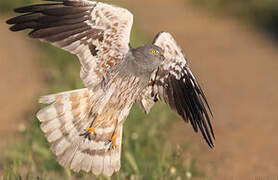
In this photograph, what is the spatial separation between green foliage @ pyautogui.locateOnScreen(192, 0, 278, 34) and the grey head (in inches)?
324

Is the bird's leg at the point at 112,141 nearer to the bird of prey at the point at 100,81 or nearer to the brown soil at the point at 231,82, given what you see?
the bird of prey at the point at 100,81

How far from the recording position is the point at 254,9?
454 inches

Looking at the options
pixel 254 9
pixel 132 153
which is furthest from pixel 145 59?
pixel 254 9

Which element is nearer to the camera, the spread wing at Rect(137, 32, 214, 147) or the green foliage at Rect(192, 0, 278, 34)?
the spread wing at Rect(137, 32, 214, 147)

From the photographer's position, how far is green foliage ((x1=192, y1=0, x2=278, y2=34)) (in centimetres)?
1098

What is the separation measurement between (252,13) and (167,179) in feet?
29.2

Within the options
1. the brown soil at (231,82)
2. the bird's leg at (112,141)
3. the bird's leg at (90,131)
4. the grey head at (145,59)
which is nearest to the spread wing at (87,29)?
the grey head at (145,59)

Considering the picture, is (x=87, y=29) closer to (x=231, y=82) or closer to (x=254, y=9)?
(x=231, y=82)

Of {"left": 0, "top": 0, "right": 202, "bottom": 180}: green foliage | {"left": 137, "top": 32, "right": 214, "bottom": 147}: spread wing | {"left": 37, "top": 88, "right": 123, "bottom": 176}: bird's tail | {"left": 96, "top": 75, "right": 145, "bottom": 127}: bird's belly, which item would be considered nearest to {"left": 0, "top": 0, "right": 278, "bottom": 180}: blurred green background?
{"left": 0, "top": 0, "right": 202, "bottom": 180}: green foliage

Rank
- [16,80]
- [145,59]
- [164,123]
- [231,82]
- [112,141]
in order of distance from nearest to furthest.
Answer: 1. [145,59]
2. [112,141]
3. [164,123]
4. [16,80]
5. [231,82]

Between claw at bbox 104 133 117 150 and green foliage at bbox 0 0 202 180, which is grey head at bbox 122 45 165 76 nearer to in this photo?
claw at bbox 104 133 117 150

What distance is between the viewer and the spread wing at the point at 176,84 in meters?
3.37

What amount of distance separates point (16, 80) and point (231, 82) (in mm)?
4001

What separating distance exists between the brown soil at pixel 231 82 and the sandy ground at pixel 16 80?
2434 mm
